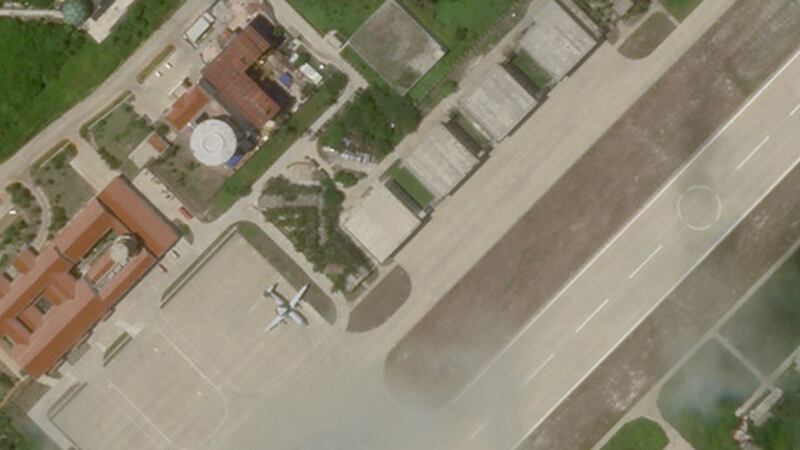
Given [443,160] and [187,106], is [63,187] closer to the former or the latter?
[187,106]

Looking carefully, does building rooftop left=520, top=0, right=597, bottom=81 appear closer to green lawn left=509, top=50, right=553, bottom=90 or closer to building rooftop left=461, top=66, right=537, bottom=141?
green lawn left=509, top=50, right=553, bottom=90

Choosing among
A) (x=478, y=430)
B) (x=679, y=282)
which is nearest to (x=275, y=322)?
(x=478, y=430)

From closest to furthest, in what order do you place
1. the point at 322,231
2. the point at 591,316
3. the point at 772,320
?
1. the point at 772,320
2. the point at 591,316
3. the point at 322,231

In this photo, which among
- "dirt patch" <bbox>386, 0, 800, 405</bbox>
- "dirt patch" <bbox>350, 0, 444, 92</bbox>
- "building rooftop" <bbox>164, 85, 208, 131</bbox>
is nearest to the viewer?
"dirt patch" <bbox>386, 0, 800, 405</bbox>

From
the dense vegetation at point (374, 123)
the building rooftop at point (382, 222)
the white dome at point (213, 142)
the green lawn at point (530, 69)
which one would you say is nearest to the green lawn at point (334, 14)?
the dense vegetation at point (374, 123)

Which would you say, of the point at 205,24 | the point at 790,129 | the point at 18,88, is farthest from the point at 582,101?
the point at 18,88

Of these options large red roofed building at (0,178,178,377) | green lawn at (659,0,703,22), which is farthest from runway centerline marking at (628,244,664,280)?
large red roofed building at (0,178,178,377)

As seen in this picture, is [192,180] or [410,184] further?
[192,180]
